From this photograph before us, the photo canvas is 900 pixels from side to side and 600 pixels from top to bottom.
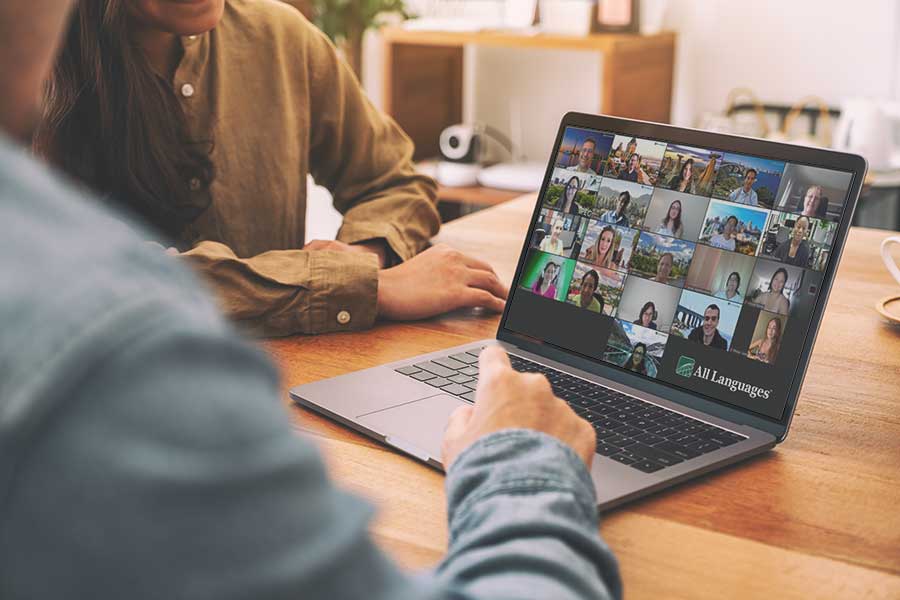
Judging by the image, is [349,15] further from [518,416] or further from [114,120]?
[518,416]

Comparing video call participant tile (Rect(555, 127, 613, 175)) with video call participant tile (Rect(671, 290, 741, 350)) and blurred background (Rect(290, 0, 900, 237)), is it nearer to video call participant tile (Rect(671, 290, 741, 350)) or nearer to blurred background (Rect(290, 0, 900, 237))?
video call participant tile (Rect(671, 290, 741, 350))

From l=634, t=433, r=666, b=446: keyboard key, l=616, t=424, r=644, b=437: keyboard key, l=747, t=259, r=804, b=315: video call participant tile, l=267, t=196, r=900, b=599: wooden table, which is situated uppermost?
l=747, t=259, r=804, b=315: video call participant tile

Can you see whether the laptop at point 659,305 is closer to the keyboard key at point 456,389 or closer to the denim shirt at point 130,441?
the keyboard key at point 456,389

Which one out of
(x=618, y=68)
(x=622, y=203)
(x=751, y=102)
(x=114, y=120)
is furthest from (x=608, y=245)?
(x=751, y=102)

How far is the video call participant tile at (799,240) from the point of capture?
2.82 feet

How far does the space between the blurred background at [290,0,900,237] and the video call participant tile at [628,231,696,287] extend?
1981 mm

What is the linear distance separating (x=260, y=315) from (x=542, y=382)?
0.50 m

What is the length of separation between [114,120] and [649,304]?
73 centimetres

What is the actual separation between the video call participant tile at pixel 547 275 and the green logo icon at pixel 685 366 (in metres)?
0.15

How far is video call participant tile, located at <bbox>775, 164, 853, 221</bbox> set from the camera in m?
0.86

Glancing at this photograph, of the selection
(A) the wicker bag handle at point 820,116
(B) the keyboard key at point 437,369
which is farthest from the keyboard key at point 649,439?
(A) the wicker bag handle at point 820,116

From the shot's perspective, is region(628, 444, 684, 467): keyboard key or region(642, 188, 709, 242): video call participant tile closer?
region(628, 444, 684, 467): keyboard key

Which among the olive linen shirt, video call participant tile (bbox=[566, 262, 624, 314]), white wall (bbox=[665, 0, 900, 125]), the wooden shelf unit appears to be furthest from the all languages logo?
white wall (bbox=[665, 0, 900, 125])

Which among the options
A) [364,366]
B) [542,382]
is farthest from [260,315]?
[542,382]
